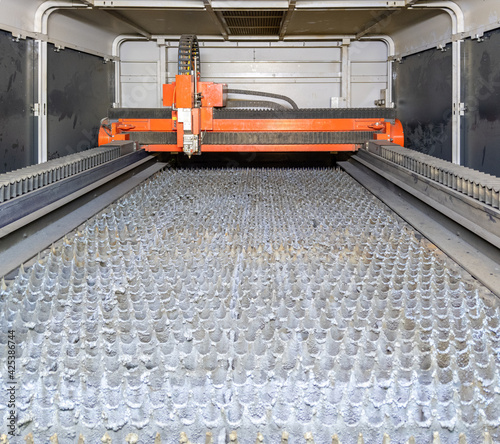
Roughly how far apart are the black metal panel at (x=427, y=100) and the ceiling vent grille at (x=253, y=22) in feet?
5.96

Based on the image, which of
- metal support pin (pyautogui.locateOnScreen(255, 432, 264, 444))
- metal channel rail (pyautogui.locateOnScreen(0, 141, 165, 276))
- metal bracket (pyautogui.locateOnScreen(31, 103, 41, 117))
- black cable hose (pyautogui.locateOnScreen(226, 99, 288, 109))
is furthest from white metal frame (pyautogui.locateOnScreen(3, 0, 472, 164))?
metal support pin (pyautogui.locateOnScreen(255, 432, 264, 444))

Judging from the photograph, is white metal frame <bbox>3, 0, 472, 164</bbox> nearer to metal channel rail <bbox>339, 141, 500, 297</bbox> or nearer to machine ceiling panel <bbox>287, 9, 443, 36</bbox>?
machine ceiling panel <bbox>287, 9, 443, 36</bbox>

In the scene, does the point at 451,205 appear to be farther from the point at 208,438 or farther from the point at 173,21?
the point at 173,21

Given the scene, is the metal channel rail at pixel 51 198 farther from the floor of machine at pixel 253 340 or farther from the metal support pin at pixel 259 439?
the metal support pin at pixel 259 439

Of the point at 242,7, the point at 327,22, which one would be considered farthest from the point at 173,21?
the point at 327,22

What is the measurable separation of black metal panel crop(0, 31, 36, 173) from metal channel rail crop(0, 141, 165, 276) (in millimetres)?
1580

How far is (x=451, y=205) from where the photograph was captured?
225cm

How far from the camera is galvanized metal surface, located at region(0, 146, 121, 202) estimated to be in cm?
217

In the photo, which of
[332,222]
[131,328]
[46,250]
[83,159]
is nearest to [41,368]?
[131,328]

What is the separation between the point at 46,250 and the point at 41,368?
98 centimetres

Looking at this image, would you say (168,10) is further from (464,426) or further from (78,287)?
(464,426)

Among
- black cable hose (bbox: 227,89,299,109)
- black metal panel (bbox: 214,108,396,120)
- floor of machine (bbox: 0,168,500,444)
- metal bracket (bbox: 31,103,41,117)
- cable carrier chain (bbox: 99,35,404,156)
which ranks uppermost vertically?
black cable hose (bbox: 227,89,299,109)

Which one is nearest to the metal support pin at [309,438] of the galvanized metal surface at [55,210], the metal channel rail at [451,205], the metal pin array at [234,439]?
the metal pin array at [234,439]

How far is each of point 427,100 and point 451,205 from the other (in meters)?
4.27
